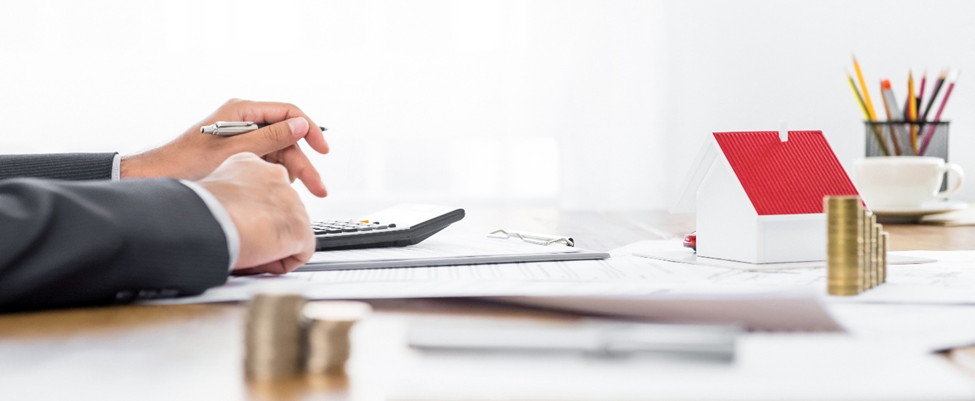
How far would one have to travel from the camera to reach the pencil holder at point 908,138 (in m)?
1.32

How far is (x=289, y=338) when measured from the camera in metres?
0.32

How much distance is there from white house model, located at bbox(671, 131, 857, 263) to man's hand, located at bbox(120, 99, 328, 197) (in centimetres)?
44

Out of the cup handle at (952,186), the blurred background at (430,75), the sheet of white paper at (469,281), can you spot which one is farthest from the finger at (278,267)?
the blurred background at (430,75)

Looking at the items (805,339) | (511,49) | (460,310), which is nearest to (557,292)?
(460,310)

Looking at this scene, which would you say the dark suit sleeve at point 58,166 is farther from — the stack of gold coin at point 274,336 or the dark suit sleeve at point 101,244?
the stack of gold coin at point 274,336

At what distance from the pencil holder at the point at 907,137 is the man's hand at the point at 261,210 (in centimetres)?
99

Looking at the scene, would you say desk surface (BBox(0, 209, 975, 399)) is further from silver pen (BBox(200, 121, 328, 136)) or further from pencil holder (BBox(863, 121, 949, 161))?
pencil holder (BBox(863, 121, 949, 161))

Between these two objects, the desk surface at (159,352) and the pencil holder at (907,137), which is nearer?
the desk surface at (159,352)

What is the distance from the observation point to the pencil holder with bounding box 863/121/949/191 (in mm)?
1322

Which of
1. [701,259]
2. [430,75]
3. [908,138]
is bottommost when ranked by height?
[701,259]

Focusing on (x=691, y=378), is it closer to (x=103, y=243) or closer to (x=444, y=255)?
(x=103, y=243)

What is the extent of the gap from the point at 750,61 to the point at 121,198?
7.24 feet

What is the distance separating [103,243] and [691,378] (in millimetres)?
349

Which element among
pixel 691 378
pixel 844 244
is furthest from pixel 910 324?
pixel 691 378
